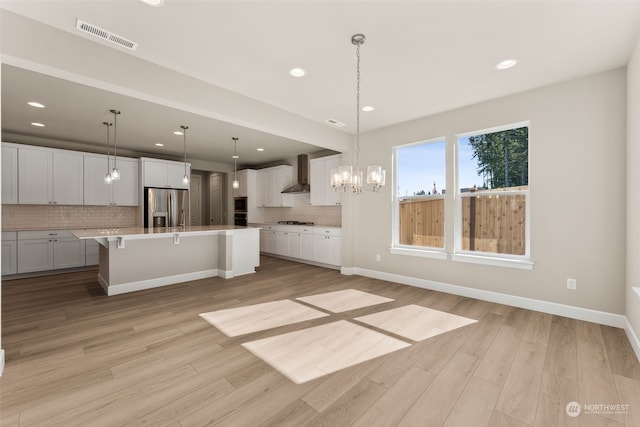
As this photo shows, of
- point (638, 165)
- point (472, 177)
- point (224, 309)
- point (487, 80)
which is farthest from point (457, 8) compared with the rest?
point (224, 309)

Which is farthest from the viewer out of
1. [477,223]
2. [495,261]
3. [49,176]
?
[49,176]

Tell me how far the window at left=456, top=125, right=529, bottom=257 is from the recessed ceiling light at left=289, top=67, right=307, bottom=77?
258 cm

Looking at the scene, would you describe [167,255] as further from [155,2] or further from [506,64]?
[506,64]

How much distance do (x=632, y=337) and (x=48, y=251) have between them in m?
8.53

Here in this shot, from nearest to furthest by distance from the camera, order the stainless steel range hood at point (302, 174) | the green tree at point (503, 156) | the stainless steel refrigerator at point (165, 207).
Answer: the green tree at point (503, 156) → the stainless steel refrigerator at point (165, 207) → the stainless steel range hood at point (302, 174)

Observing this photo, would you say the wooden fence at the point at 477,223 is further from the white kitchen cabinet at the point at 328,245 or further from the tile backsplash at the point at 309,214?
the tile backsplash at the point at 309,214

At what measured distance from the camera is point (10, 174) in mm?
5031

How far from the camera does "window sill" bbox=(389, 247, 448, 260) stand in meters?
4.31

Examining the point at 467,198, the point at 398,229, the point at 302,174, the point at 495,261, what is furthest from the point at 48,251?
the point at 495,261

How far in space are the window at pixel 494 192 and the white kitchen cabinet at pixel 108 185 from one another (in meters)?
6.81

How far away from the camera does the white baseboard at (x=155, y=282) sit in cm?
410

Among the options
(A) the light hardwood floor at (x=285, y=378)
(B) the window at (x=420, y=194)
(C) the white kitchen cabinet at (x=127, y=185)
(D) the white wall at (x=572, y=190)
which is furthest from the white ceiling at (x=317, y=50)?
(A) the light hardwood floor at (x=285, y=378)

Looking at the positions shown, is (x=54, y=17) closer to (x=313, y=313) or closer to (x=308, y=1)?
(x=308, y=1)

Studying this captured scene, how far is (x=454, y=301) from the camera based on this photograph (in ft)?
12.5
